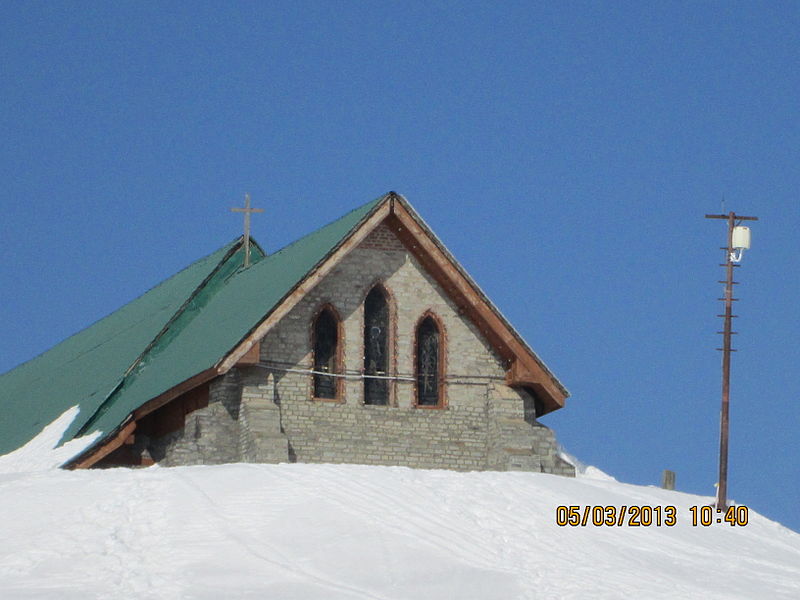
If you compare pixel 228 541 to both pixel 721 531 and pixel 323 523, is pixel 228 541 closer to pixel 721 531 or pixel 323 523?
pixel 323 523

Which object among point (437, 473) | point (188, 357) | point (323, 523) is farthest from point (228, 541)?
point (188, 357)

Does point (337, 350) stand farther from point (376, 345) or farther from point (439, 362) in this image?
point (439, 362)

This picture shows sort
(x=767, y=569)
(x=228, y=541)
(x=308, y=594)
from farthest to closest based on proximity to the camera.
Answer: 1. (x=767, y=569)
2. (x=228, y=541)
3. (x=308, y=594)

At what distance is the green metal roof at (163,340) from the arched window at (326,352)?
1151 mm

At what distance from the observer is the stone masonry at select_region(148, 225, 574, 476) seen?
36.5m

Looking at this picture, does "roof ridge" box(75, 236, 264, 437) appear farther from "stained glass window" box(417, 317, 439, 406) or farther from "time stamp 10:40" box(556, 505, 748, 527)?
"time stamp 10:40" box(556, 505, 748, 527)

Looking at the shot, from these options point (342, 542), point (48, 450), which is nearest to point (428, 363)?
point (48, 450)

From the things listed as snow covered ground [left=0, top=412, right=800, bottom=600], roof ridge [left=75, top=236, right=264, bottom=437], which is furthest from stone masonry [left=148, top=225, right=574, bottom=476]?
snow covered ground [left=0, top=412, right=800, bottom=600]

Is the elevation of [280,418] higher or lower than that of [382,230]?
lower

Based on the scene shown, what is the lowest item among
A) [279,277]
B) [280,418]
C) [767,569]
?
[767,569]

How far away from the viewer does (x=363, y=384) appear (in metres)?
37.8

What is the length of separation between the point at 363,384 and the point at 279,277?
273cm

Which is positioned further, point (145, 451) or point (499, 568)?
point (145, 451)

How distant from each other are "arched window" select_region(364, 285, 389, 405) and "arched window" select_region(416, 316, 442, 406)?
0.69m
